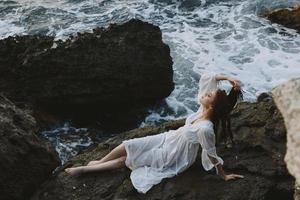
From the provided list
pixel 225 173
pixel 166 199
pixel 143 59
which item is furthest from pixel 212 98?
pixel 143 59

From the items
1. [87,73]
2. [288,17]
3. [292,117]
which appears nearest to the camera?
[292,117]

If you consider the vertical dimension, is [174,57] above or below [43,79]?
below

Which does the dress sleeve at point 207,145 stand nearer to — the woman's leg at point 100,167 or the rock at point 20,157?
the woman's leg at point 100,167

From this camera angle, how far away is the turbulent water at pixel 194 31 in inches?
449

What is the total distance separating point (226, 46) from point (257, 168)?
303 inches

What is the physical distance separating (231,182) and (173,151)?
79cm

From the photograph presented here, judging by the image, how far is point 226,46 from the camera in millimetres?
13289

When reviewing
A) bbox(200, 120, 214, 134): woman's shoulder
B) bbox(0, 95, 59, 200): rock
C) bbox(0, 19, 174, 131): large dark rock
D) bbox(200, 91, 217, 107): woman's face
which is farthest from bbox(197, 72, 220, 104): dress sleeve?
bbox(0, 19, 174, 131): large dark rock

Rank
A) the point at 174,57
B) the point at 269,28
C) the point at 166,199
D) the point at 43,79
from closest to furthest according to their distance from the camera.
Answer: the point at 166,199 → the point at 43,79 → the point at 174,57 → the point at 269,28

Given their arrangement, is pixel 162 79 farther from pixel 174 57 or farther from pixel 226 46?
pixel 226 46

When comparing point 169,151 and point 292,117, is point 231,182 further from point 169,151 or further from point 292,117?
point 292,117

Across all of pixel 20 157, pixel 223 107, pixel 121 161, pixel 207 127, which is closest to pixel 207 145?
pixel 207 127

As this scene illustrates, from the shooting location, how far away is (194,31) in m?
14.3

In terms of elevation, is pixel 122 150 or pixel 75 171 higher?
pixel 122 150
